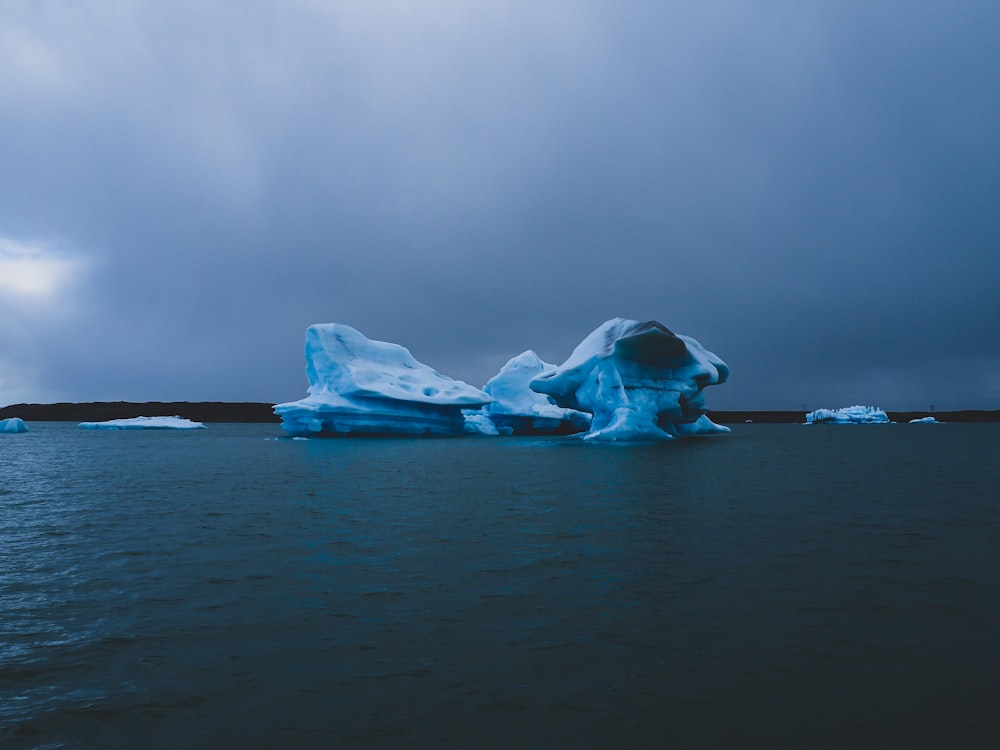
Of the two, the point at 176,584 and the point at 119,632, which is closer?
the point at 119,632

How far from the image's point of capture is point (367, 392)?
1533 inches

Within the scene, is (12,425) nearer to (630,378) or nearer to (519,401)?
(519,401)

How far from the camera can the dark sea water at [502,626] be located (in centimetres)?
409

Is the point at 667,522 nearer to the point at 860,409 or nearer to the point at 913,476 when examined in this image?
the point at 913,476

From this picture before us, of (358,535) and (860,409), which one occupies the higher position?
(860,409)

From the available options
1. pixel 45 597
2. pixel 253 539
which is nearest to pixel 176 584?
pixel 45 597

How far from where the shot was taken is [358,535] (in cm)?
1054

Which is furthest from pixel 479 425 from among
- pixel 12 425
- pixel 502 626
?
pixel 502 626

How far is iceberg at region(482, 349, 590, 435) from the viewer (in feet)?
175

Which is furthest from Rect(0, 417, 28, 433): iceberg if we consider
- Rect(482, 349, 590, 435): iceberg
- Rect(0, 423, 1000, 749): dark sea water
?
Rect(0, 423, 1000, 749): dark sea water

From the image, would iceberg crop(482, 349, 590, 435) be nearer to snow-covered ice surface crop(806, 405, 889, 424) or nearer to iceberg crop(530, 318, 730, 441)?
iceberg crop(530, 318, 730, 441)

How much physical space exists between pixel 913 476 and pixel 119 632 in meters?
23.2

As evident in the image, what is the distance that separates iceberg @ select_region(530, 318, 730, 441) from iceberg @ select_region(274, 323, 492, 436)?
793 cm

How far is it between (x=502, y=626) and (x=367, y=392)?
34.1 metres
